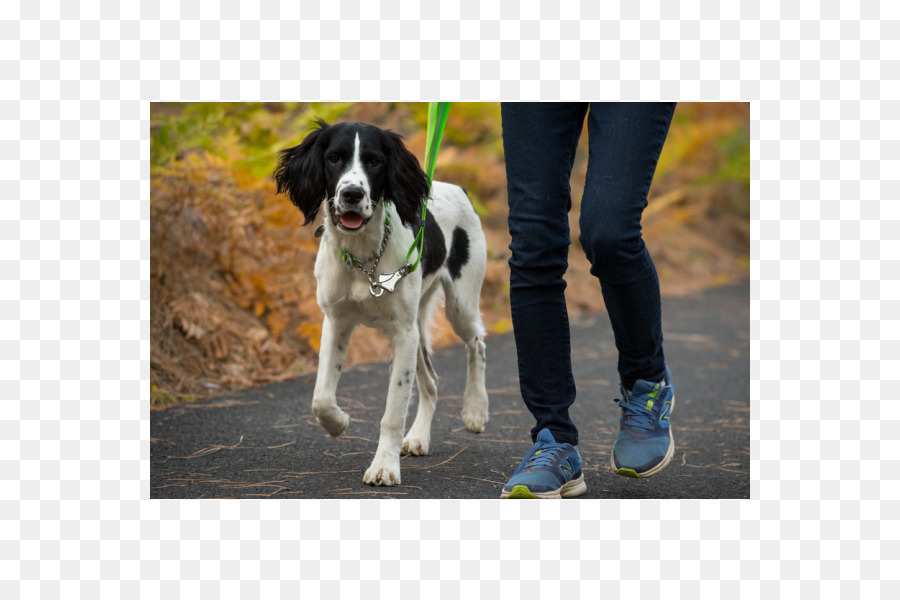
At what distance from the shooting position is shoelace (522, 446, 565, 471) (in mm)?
3031

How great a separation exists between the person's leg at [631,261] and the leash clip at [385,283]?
889mm

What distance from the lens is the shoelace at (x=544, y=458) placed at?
9.95 feet

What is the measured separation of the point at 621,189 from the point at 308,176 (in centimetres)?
136

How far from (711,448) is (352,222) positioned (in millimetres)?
2363

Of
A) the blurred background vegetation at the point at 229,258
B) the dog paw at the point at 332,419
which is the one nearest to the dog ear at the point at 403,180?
the dog paw at the point at 332,419

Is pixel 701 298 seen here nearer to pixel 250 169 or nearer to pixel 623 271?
pixel 250 169

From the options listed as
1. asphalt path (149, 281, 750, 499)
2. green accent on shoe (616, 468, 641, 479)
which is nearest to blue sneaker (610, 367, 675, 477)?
green accent on shoe (616, 468, 641, 479)

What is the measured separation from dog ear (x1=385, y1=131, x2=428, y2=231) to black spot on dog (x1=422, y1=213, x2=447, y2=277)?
342mm

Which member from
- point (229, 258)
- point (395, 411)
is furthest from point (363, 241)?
point (229, 258)

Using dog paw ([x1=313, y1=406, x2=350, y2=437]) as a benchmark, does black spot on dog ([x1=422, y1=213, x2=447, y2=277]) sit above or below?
above

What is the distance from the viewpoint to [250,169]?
5625 mm

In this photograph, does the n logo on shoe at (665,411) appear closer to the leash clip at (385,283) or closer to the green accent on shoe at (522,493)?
the green accent on shoe at (522,493)

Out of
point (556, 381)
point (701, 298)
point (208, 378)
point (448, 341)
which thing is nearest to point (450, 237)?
point (556, 381)

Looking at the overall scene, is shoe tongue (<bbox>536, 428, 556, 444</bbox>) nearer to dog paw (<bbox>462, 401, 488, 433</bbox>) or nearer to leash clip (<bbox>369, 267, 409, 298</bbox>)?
leash clip (<bbox>369, 267, 409, 298</bbox>)
